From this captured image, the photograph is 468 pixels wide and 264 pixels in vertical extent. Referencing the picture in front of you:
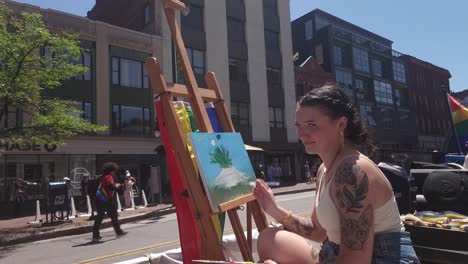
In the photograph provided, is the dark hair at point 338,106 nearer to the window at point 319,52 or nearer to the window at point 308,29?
the window at point 319,52

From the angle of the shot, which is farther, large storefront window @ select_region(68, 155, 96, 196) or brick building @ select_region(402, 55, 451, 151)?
brick building @ select_region(402, 55, 451, 151)

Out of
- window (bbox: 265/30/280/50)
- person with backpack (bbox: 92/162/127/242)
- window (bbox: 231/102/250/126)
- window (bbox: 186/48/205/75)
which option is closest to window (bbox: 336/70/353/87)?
window (bbox: 265/30/280/50)

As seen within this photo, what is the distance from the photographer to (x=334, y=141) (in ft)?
6.80

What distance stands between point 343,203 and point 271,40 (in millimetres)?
34832

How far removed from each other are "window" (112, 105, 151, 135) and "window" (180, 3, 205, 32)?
731 centimetres

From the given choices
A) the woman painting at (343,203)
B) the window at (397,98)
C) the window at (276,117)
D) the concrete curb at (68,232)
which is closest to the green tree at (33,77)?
the concrete curb at (68,232)

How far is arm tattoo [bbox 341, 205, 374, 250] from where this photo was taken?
179 cm

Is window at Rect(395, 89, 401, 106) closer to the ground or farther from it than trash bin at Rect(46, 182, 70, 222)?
farther from it

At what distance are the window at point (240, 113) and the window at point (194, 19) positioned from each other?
20.9 feet

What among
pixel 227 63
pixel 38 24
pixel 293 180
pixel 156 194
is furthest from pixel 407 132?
pixel 38 24

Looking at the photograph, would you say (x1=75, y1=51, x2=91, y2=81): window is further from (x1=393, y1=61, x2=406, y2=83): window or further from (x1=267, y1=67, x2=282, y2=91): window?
(x1=393, y1=61, x2=406, y2=83): window

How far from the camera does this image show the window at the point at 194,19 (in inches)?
1168

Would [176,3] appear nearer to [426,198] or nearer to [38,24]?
[426,198]

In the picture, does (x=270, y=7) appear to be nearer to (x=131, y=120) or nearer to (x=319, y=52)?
(x=319, y=52)
